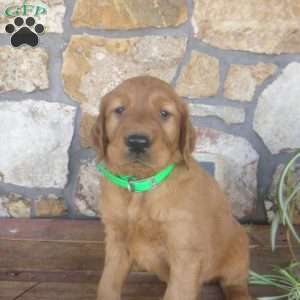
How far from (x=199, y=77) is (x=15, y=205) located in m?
1.30

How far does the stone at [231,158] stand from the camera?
3088 mm

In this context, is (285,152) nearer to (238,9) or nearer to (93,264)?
(238,9)

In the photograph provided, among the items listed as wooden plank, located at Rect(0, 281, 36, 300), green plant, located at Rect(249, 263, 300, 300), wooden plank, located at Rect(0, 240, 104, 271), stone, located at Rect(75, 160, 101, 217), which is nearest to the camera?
green plant, located at Rect(249, 263, 300, 300)

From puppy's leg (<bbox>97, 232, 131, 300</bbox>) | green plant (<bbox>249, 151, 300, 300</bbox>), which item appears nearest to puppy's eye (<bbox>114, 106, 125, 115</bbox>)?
puppy's leg (<bbox>97, 232, 131, 300</bbox>)

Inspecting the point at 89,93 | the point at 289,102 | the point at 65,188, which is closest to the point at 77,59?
the point at 89,93

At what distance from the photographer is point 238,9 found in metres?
2.94

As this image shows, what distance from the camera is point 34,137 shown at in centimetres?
309

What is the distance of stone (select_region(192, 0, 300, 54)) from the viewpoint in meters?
2.94

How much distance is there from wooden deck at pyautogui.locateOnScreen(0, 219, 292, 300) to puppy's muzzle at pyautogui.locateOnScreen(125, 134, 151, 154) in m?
0.79

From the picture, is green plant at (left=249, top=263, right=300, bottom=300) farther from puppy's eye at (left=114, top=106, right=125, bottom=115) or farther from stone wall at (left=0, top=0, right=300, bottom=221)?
puppy's eye at (left=114, top=106, right=125, bottom=115)

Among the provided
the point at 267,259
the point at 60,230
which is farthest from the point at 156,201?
the point at 60,230

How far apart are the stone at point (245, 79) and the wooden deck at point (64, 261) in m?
0.77

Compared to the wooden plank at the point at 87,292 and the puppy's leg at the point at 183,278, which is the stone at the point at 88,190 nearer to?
the wooden plank at the point at 87,292

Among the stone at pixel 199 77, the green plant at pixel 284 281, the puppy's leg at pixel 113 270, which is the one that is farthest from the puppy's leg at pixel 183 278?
the stone at pixel 199 77
